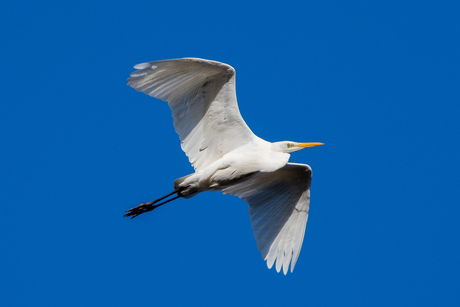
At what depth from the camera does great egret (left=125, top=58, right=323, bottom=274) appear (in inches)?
384

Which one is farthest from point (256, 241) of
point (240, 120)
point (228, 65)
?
point (228, 65)

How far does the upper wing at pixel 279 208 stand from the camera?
10.9 metres

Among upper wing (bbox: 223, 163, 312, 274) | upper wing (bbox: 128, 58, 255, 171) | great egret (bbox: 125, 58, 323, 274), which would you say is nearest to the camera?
upper wing (bbox: 128, 58, 255, 171)

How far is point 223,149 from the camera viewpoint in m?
10.3

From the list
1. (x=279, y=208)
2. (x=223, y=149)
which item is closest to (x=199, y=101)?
(x=223, y=149)

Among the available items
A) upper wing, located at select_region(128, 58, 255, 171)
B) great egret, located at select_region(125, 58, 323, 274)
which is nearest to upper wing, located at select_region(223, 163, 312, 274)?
great egret, located at select_region(125, 58, 323, 274)

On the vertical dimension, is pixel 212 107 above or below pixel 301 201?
above

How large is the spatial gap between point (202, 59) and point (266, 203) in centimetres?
318

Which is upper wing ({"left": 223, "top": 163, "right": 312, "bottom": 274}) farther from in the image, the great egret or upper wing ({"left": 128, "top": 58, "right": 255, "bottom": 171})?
upper wing ({"left": 128, "top": 58, "right": 255, "bottom": 171})

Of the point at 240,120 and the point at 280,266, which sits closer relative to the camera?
the point at 240,120

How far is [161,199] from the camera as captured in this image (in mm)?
10758

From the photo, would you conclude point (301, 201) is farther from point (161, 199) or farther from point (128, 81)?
point (128, 81)

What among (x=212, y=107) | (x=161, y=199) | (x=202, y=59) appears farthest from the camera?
(x=161, y=199)

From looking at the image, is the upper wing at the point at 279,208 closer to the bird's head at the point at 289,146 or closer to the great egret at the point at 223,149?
the great egret at the point at 223,149
